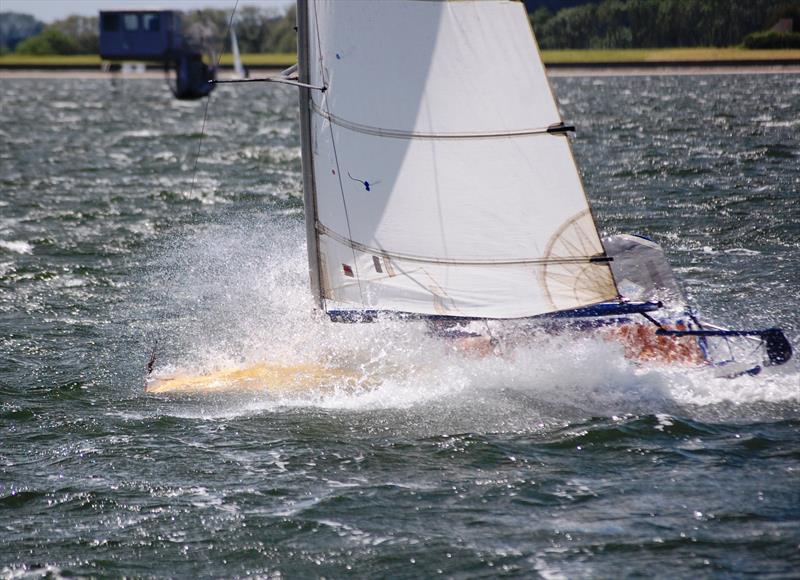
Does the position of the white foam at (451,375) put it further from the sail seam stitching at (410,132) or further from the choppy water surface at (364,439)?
the sail seam stitching at (410,132)

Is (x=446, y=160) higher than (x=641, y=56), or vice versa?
(x=641, y=56)

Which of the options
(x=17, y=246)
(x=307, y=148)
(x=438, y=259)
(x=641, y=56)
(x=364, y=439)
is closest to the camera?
(x=364, y=439)

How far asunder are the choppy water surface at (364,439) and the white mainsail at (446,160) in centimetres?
119

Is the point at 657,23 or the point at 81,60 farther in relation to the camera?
the point at 81,60

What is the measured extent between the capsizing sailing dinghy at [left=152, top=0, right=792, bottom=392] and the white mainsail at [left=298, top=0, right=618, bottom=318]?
0.02 m

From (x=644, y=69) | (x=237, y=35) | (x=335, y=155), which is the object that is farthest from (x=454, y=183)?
(x=237, y=35)

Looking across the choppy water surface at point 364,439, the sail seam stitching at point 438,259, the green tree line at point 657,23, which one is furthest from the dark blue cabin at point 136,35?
the sail seam stitching at point 438,259

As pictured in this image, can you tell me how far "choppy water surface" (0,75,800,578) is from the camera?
10.5 meters

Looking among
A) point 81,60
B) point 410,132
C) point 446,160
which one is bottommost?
point 446,160

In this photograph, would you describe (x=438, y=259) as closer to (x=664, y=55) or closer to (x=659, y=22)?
(x=659, y=22)

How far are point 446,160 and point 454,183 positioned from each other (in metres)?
0.28

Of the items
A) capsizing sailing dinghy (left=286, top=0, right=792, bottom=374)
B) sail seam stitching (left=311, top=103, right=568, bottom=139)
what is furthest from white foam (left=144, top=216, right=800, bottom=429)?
sail seam stitching (left=311, top=103, right=568, bottom=139)

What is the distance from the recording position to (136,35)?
277 ft

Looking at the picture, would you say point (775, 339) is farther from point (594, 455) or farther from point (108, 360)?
point (108, 360)
